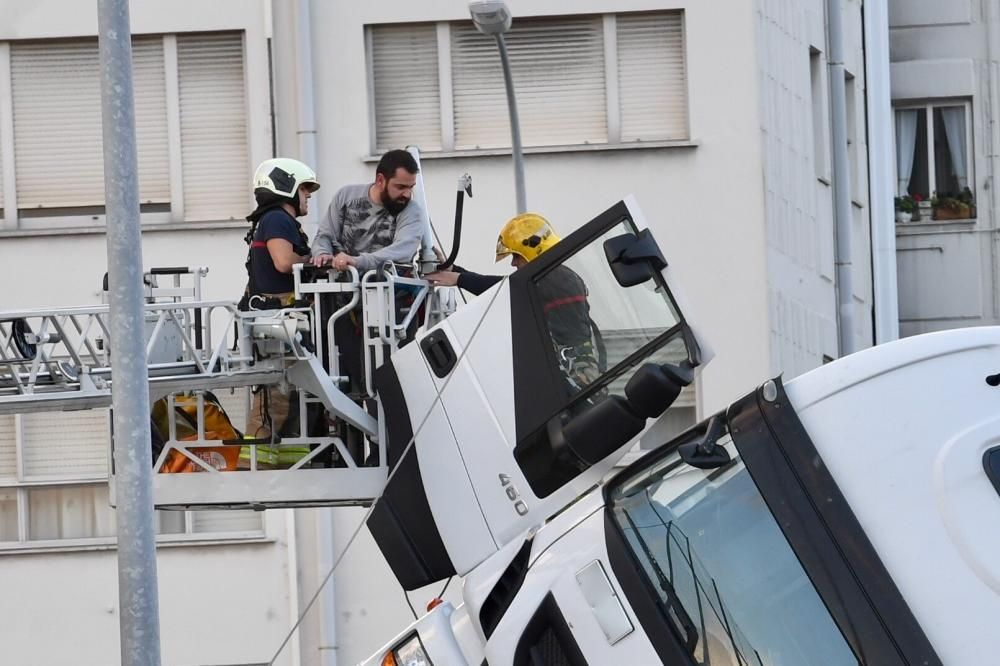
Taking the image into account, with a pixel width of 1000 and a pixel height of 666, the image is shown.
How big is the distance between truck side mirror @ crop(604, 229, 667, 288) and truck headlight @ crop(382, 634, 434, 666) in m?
1.44

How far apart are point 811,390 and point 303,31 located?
14.0 m

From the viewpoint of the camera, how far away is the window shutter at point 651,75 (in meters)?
19.5

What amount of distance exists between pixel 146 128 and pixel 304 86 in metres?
1.63

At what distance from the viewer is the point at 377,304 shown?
8.91 m

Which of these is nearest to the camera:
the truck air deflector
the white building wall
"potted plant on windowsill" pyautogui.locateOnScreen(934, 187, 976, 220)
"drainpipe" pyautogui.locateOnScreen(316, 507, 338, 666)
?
the truck air deflector

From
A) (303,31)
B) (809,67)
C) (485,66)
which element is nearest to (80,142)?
(303,31)

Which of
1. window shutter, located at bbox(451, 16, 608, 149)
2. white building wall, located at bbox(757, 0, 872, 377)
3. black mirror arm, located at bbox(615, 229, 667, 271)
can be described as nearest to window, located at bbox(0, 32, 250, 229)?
window shutter, located at bbox(451, 16, 608, 149)

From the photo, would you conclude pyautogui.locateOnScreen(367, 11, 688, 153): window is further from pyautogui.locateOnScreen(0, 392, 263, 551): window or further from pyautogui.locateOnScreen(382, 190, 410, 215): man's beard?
pyautogui.locateOnScreen(382, 190, 410, 215): man's beard

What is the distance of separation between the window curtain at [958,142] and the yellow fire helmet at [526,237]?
58.0ft

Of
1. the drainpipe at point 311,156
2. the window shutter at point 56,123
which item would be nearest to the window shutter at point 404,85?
the drainpipe at point 311,156

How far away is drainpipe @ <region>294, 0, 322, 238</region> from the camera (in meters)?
18.9

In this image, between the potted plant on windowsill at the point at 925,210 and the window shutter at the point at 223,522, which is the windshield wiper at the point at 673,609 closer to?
the window shutter at the point at 223,522

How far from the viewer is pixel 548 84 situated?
63.9ft

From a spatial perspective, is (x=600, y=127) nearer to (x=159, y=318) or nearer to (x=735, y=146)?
(x=735, y=146)
